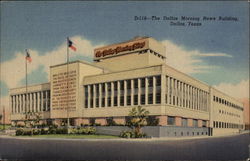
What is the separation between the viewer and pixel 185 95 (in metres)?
50.4

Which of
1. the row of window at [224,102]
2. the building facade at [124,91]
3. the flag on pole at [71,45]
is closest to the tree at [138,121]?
the building facade at [124,91]

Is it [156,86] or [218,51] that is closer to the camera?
[218,51]

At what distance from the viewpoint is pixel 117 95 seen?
49562 millimetres

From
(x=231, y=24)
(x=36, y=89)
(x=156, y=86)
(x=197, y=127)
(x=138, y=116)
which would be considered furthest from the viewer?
(x=36, y=89)

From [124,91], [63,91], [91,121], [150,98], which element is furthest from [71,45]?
[91,121]

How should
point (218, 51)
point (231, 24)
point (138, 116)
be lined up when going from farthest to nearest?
point (138, 116)
point (218, 51)
point (231, 24)

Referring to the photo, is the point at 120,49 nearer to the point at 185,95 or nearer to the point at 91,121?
the point at 91,121

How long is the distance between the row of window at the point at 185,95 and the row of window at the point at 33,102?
24.6 meters

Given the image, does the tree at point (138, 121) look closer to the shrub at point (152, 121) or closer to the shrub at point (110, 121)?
the shrub at point (152, 121)

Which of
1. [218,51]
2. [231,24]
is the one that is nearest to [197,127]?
[218,51]

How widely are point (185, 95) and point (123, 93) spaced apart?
10.8 m

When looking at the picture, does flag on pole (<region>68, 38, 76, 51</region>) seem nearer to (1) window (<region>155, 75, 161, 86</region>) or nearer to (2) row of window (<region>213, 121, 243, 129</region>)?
(1) window (<region>155, 75, 161, 86</region>)

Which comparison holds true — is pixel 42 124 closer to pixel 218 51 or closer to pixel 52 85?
pixel 52 85

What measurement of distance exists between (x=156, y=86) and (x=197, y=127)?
14687 mm
